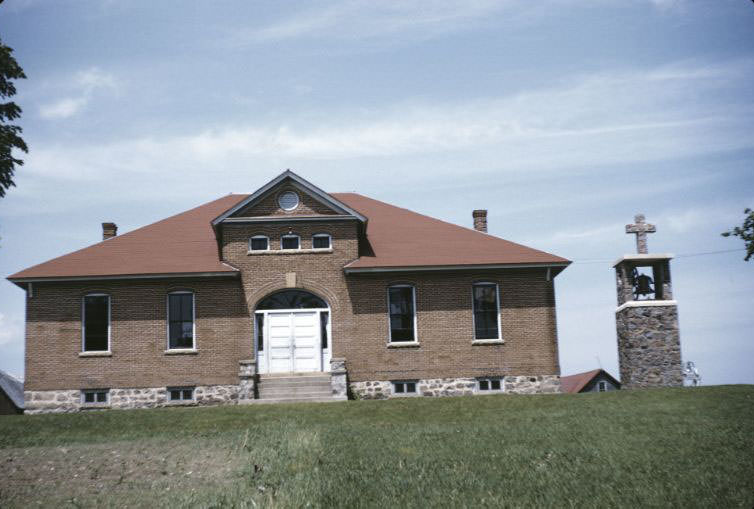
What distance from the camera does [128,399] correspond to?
26.1m

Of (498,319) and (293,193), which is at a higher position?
(293,193)

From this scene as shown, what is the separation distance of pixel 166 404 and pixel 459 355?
9.49m

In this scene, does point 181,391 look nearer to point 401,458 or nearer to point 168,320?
point 168,320

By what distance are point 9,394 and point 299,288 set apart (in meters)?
25.0

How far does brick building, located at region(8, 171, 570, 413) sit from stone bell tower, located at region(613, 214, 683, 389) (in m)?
2.22

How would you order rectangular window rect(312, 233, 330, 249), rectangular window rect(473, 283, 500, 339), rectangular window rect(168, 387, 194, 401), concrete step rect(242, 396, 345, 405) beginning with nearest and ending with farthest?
1. concrete step rect(242, 396, 345, 405)
2. rectangular window rect(168, 387, 194, 401)
3. rectangular window rect(473, 283, 500, 339)
4. rectangular window rect(312, 233, 330, 249)

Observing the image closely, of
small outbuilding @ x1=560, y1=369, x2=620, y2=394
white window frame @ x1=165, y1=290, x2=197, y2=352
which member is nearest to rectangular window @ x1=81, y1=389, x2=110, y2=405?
white window frame @ x1=165, y1=290, x2=197, y2=352

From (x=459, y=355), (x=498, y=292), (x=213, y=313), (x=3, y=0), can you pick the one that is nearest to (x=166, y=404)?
(x=213, y=313)

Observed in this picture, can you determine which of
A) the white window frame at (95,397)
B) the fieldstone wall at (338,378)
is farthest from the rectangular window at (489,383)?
the white window frame at (95,397)

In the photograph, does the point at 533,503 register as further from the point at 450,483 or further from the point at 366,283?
the point at 366,283

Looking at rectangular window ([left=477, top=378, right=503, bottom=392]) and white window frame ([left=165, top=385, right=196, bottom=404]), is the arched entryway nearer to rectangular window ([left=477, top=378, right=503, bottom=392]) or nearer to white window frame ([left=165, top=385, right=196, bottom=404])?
white window frame ([left=165, top=385, right=196, bottom=404])

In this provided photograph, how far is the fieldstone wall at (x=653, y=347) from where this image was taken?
25500 mm

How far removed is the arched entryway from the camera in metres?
26.5

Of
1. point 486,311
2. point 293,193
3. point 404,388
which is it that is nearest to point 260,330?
point 293,193
